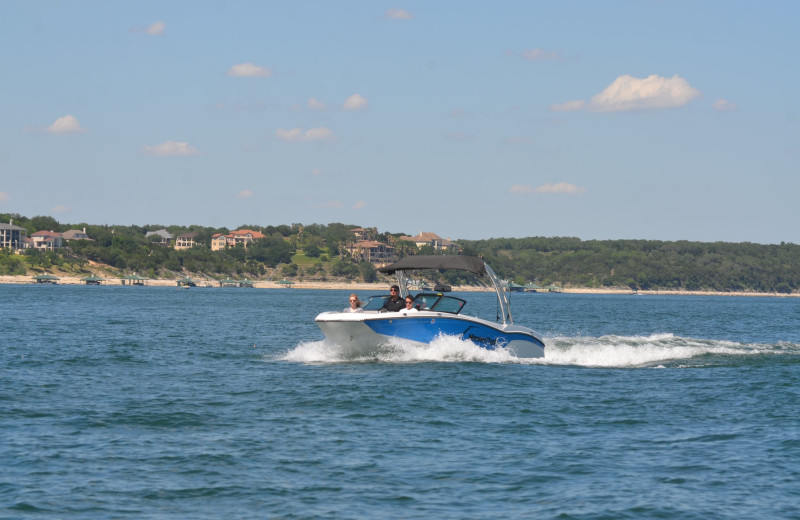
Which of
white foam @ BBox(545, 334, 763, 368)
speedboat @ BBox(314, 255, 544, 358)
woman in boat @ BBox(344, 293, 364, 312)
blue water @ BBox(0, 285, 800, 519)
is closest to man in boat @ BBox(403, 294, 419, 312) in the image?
speedboat @ BBox(314, 255, 544, 358)

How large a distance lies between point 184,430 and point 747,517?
33.0ft

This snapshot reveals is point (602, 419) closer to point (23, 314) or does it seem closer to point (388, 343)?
point (388, 343)

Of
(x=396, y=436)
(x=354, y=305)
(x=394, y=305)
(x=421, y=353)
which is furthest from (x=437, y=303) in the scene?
(x=396, y=436)

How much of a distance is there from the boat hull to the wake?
0.71 feet

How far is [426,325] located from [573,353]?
8.38 metres

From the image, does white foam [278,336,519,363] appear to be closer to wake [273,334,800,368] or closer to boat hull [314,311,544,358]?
wake [273,334,800,368]

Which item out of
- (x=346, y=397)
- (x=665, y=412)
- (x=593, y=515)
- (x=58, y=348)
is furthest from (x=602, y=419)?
(x=58, y=348)

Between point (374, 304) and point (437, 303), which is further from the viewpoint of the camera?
point (374, 304)

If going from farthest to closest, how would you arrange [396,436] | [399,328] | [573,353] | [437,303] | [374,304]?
[573,353]
[374,304]
[437,303]
[399,328]
[396,436]

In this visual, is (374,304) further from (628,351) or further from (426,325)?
(628,351)

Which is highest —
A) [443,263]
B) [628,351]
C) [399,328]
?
[443,263]

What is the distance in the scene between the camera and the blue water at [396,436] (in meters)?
13.2

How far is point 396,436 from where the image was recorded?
17484mm

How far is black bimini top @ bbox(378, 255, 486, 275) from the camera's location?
97.2ft
